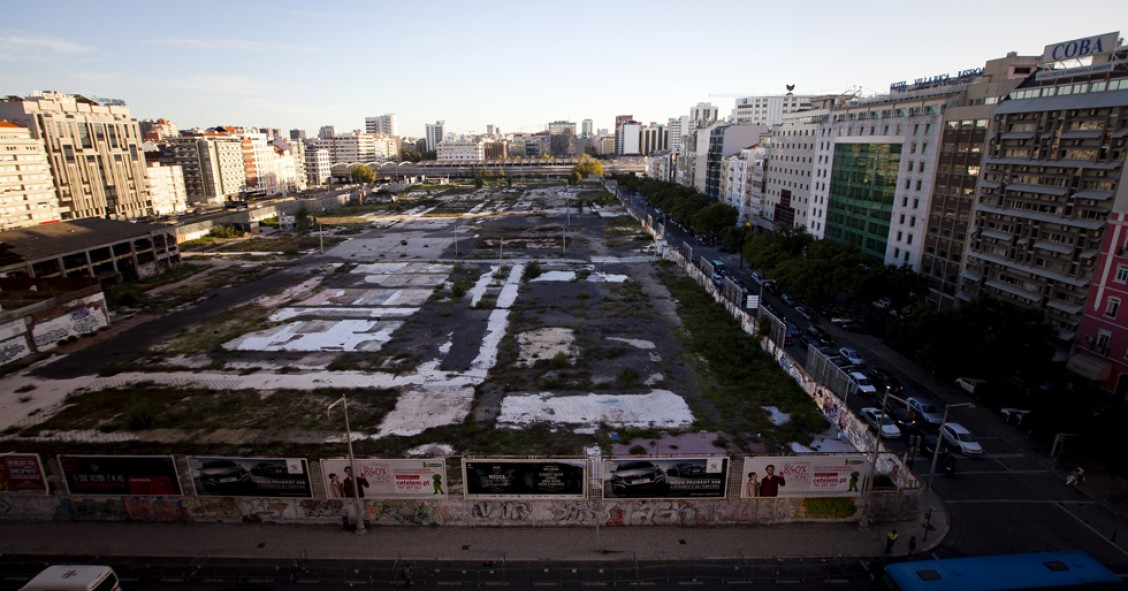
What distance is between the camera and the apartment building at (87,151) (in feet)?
336

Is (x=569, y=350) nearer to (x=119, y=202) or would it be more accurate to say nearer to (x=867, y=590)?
(x=867, y=590)

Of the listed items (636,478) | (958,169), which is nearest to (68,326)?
(636,478)

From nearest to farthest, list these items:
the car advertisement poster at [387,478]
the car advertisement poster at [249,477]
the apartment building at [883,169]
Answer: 1. the car advertisement poster at [387,478]
2. the car advertisement poster at [249,477]
3. the apartment building at [883,169]

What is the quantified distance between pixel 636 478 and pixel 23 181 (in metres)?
125

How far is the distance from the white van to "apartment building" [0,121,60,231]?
106267 millimetres

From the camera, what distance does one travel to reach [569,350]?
4566cm

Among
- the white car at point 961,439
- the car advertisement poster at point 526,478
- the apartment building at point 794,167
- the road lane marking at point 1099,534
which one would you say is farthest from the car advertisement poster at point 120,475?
the apartment building at point 794,167

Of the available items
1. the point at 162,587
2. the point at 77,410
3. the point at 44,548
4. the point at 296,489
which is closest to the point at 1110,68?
the point at 296,489

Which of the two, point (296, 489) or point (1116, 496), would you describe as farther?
point (1116, 496)

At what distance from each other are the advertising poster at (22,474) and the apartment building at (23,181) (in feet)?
324

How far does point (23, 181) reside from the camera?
97.1 m

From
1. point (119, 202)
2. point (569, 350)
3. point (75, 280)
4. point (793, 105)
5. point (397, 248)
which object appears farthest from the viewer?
point (793, 105)

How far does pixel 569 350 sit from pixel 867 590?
2829 cm

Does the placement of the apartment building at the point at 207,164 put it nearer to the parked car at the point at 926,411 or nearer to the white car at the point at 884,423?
the white car at the point at 884,423
